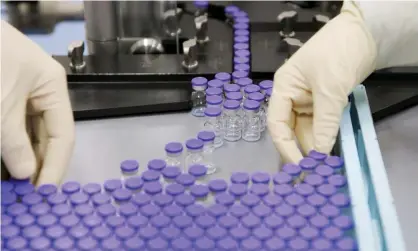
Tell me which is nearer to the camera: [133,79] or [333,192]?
[333,192]

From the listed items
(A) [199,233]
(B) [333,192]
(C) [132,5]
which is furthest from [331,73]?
(C) [132,5]

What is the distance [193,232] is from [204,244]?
1.0 inches

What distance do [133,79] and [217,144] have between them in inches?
9.4

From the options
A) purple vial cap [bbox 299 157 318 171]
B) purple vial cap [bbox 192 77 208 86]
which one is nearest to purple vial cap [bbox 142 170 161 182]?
A: purple vial cap [bbox 299 157 318 171]

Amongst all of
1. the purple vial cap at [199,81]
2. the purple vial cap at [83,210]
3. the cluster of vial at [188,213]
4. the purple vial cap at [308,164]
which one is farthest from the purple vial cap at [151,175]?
the purple vial cap at [199,81]

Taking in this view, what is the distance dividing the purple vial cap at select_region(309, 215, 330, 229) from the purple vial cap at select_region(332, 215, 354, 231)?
11mm

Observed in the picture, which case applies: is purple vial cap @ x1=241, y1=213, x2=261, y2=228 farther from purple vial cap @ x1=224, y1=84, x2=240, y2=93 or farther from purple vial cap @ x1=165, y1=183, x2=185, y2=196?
purple vial cap @ x1=224, y1=84, x2=240, y2=93

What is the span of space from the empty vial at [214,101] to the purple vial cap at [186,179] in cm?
27

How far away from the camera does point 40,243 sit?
0.86m

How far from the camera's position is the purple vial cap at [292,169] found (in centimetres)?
99

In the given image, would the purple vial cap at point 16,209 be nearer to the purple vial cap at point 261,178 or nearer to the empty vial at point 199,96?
the purple vial cap at point 261,178

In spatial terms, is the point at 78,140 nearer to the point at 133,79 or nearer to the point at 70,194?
the point at 133,79

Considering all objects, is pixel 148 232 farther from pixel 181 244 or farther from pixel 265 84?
pixel 265 84

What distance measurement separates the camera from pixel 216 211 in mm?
898
